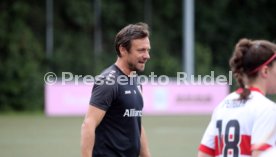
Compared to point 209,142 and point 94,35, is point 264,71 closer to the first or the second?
point 209,142

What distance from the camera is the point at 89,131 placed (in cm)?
470

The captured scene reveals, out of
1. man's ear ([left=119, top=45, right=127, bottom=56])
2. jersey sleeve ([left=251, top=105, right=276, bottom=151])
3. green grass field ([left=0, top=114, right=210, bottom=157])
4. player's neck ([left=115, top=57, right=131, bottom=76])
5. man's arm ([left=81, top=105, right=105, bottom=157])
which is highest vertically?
man's ear ([left=119, top=45, right=127, bottom=56])

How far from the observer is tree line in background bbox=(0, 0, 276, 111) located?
27.3 meters

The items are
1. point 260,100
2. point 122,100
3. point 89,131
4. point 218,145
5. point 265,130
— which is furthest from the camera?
point 122,100

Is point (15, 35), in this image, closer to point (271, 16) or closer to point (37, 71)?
point (37, 71)

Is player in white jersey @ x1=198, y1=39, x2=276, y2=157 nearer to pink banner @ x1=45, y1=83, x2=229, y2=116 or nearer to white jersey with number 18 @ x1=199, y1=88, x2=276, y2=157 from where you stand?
white jersey with number 18 @ x1=199, y1=88, x2=276, y2=157

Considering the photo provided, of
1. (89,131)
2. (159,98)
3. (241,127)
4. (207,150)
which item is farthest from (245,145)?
(159,98)

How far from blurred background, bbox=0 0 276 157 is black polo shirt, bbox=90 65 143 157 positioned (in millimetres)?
15829

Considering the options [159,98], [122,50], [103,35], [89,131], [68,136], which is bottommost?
[68,136]

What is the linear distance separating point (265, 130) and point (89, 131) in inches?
66.5

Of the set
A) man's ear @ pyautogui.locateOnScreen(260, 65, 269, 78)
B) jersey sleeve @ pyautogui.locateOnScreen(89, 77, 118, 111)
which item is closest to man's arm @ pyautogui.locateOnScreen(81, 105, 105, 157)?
jersey sleeve @ pyautogui.locateOnScreen(89, 77, 118, 111)

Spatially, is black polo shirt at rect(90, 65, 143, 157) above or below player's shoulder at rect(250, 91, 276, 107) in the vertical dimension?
below

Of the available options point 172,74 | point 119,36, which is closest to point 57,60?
point 172,74

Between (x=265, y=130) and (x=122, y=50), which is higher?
(x=122, y=50)
